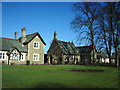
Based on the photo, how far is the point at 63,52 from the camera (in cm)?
4609

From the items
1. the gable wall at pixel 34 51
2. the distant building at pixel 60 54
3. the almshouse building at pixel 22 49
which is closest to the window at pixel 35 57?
the almshouse building at pixel 22 49

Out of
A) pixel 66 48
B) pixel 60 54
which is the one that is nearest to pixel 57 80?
pixel 60 54

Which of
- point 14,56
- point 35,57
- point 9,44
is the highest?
point 9,44

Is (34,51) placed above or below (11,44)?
below

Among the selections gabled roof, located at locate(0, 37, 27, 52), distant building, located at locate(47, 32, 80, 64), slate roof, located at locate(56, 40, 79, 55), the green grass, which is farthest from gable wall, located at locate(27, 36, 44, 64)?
the green grass

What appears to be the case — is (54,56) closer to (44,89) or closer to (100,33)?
(100,33)

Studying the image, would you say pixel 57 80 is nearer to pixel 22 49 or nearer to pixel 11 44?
pixel 22 49

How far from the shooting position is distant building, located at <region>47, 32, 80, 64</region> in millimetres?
45312

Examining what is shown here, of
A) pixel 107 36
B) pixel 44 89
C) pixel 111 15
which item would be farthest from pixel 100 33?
pixel 44 89

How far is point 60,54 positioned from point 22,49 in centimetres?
1367

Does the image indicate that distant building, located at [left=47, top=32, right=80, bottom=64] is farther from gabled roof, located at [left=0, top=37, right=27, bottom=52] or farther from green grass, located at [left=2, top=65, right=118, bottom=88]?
green grass, located at [left=2, top=65, right=118, bottom=88]

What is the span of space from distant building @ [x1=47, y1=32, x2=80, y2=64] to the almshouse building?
5327mm

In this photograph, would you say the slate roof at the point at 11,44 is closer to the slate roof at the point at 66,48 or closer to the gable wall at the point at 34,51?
the gable wall at the point at 34,51

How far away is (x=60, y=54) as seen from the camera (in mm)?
46250
